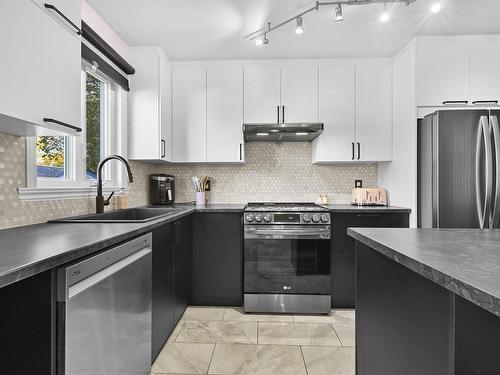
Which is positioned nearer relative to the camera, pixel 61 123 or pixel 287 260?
pixel 61 123

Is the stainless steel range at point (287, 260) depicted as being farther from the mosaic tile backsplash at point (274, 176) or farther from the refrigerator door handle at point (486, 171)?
the refrigerator door handle at point (486, 171)

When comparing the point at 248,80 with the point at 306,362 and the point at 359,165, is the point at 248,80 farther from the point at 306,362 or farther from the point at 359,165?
the point at 306,362

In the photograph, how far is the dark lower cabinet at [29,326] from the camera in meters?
0.89

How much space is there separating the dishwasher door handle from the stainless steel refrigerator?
2296 millimetres

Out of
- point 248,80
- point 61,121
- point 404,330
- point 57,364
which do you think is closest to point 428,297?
point 404,330

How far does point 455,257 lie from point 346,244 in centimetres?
203

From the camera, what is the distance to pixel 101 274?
4.06ft

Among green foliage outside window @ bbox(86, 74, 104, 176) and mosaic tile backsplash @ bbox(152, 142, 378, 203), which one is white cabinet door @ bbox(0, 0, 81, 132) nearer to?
green foliage outside window @ bbox(86, 74, 104, 176)

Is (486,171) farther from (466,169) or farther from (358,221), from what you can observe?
(358,221)

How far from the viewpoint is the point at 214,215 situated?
287 centimetres

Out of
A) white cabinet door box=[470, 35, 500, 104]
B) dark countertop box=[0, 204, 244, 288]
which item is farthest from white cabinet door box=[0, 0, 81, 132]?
white cabinet door box=[470, 35, 500, 104]

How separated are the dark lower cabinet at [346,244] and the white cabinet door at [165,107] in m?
1.72

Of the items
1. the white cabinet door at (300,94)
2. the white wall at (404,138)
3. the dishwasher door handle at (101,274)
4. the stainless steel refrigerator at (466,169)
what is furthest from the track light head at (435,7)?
the dishwasher door handle at (101,274)

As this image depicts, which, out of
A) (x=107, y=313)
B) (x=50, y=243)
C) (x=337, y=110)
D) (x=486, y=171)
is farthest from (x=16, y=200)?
(x=486, y=171)
